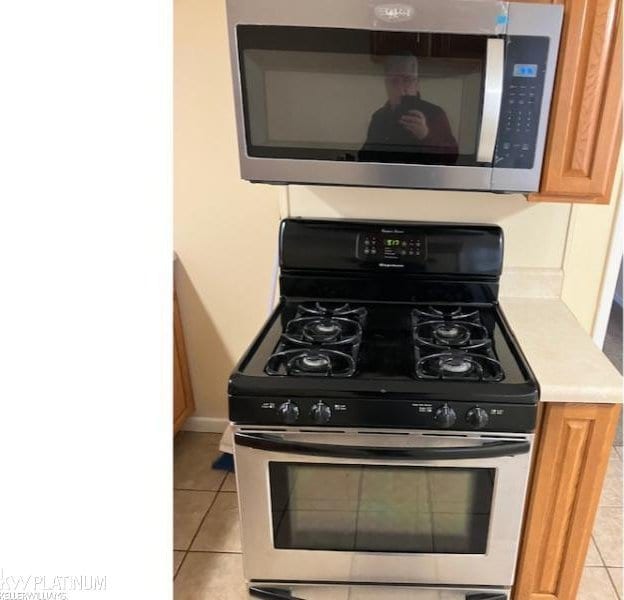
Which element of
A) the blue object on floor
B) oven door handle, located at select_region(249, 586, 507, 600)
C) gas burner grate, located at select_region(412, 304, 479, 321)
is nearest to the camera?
oven door handle, located at select_region(249, 586, 507, 600)

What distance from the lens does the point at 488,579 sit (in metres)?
1.33

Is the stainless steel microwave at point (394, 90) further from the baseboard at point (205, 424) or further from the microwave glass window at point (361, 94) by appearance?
the baseboard at point (205, 424)

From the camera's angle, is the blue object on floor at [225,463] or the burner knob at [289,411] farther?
the blue object on floor at [225,463]

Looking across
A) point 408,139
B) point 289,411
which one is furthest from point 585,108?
point 289,411

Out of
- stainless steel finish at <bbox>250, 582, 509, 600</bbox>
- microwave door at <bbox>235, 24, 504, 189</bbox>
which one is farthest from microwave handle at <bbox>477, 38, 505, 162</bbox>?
stainless steel finish at <bbox>250, 582, 509, 600</bbox>

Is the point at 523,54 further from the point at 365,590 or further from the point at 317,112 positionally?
the point at 365,590

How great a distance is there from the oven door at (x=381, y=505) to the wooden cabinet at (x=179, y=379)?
0.99 metres

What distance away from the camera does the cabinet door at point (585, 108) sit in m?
1.23

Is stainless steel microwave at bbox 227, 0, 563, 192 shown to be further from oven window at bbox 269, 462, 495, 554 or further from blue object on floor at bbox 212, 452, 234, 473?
blue object on floor at bbox 212, 452, 234, 473

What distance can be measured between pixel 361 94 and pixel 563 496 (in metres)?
1.09

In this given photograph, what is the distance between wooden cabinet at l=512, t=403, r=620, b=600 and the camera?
1277mm

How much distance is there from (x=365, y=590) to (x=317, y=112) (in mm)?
1178

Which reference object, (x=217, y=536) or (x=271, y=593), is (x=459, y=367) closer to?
(x=271, y=593)

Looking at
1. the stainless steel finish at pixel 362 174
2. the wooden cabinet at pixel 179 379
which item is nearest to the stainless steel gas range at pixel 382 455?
the stainless steel finish at pixel 362 174
